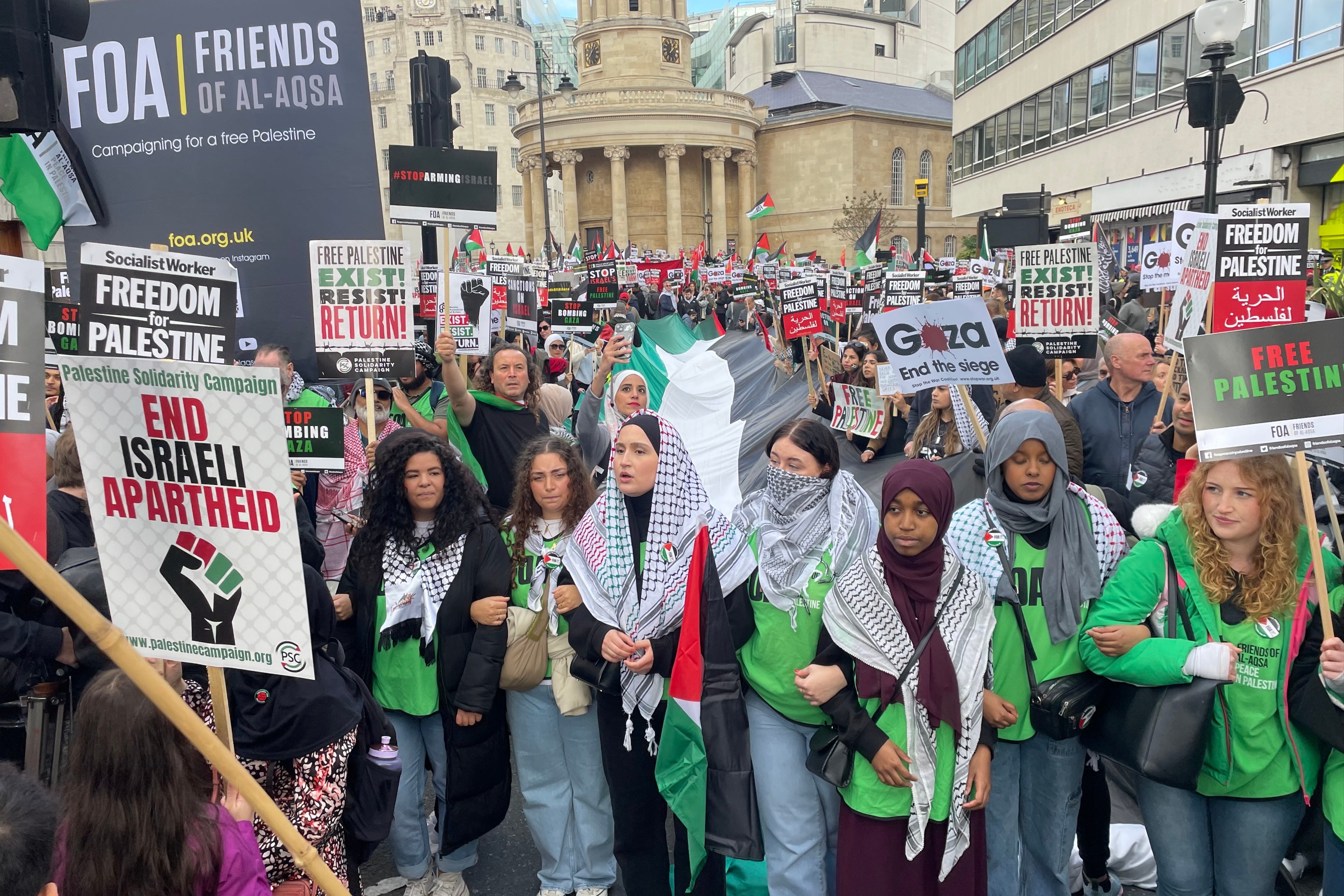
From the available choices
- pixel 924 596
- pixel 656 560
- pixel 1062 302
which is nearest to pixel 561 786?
pixel 656 560

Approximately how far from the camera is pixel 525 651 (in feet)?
12.6

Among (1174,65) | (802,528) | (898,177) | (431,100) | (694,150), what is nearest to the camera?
(802,528)

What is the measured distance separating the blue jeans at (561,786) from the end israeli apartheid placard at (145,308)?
186cm

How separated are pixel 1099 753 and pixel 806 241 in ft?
246

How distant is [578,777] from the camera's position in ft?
13.1

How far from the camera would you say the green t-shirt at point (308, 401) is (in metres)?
5.32

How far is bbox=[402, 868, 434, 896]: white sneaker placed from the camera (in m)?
4.07

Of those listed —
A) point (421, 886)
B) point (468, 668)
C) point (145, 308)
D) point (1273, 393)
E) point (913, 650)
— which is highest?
point (145, 308)

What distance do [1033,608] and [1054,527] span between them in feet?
0.96

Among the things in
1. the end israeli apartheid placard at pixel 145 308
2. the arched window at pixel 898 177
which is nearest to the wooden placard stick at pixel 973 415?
the end israeli apartheid placard at pixel 145 308

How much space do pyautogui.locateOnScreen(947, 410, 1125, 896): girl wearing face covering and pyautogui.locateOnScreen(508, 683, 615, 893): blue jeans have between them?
4.96 ft

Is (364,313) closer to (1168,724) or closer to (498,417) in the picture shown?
(498,417)

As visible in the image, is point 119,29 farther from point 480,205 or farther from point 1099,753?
point 1099,753

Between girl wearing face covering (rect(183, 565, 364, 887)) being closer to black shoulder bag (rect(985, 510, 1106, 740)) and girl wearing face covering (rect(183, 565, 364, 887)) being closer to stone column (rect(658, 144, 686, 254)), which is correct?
black shoulder bag (rect(985, 510, 1106, 740))
